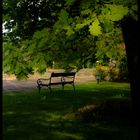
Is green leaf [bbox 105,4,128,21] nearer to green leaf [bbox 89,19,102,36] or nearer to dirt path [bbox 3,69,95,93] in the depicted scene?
green leaf [bbox 89,19,102,36]

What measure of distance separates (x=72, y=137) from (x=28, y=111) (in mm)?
4479

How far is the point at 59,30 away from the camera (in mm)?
4617

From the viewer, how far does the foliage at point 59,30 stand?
3.99m

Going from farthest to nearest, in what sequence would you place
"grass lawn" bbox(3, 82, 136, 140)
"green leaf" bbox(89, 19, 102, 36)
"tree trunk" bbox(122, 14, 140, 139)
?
"grass lawn" bbox(3, 82, 136, 140)
"tree trunk" bbox(122, 14, 140, 139)
"green leaf" bbox(89, 19, 102, 36)

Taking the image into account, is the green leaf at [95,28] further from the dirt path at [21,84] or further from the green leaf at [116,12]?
the dirt path at [21,84]

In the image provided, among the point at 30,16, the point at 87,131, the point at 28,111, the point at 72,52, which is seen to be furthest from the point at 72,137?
the point at 28,111

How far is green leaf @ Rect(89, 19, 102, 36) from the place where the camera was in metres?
3.63

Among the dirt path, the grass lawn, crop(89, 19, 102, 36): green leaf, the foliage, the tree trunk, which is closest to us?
crop(89, 19, 102, 36): green leaf

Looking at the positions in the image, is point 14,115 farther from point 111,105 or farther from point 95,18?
point 95,18

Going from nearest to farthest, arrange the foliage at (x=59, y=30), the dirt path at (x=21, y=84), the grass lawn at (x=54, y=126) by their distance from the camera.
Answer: the foliage at (x=59, y=30) < the grass lawn at (x=54, y=126) < the dirt path at (x=21, y=84)

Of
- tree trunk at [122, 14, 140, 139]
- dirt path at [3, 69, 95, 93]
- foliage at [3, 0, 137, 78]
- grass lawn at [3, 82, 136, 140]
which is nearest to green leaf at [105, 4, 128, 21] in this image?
foliage at [3, 0, 137, 78]

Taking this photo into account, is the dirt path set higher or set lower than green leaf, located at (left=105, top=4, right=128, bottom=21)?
lower

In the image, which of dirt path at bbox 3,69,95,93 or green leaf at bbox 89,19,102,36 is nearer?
green leaf at bbox 89,19,102,36

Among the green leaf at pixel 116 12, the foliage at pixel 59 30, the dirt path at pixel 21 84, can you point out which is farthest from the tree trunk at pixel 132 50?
the dirt path at pixel 21 84
